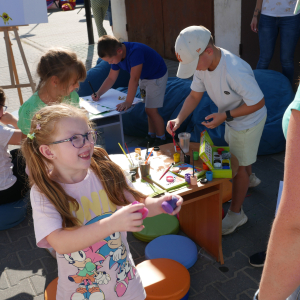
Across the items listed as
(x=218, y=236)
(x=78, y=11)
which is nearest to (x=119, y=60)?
(x=218, y=236)

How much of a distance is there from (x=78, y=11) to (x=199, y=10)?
42.3 ft

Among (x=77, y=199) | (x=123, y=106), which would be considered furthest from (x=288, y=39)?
(x=77, y=199)

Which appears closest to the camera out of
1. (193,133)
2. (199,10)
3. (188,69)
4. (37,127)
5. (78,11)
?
(37,127)

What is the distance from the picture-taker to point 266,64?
519cm

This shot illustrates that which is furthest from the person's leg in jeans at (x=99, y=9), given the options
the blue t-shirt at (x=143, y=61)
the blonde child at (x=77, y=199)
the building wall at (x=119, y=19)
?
the blonde child at (x=77, y=199)

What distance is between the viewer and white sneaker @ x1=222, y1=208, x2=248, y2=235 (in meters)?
3.14

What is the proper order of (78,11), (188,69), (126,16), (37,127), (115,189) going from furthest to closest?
(78,11)
(126,16)
(188,69)
(115,189)
(37,127)

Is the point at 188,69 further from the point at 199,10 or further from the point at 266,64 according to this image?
the point at 199,10

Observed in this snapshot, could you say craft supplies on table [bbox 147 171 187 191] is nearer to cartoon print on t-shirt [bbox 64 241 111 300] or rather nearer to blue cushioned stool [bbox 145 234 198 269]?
blue cushioned stool [bbox 145 234 198 269]

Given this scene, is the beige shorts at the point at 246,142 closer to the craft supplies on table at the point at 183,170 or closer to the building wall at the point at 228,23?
the craft supplies on table at the point at 183,170

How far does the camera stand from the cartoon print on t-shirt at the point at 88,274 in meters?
1.66

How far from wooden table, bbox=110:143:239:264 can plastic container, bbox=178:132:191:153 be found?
0.15 ft

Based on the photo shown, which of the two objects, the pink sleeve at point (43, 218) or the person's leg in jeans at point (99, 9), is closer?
the pink sleeve at point (43, 218)

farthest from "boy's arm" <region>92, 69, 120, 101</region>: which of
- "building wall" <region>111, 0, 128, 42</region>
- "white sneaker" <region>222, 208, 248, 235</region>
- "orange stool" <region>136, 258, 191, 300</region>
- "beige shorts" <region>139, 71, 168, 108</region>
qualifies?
"building wall" <region>111, 0, 128, 42</region>
